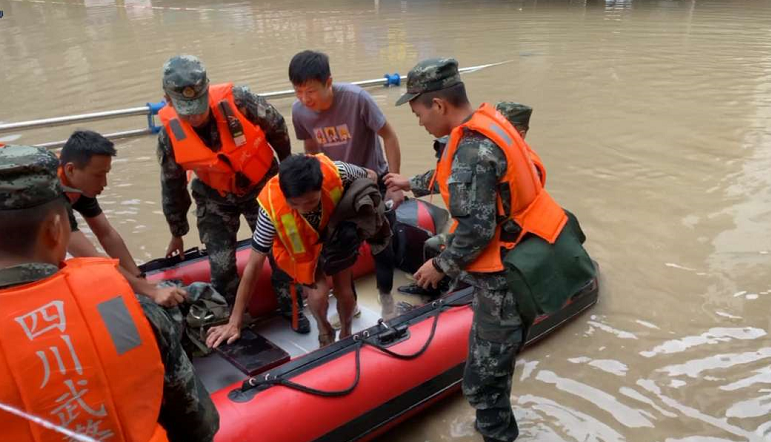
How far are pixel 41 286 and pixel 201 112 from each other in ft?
5.44

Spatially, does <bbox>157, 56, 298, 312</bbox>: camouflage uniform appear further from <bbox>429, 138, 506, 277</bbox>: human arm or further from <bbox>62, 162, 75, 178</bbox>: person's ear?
<bbox>429, 138, 506, 277</bbox>: human arm

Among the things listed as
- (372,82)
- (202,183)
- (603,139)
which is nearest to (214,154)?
(202,183)

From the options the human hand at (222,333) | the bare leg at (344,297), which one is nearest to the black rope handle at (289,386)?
the human hand at (222,333)

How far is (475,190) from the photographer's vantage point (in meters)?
1.82

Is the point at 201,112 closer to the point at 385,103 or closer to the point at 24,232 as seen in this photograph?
the point at 24,232

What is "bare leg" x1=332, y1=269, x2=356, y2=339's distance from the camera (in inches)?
107

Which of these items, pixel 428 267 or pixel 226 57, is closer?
pixel 428 267

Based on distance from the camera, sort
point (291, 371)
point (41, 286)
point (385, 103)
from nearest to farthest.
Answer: point (41, 286), point (291, 371), point (385, 103)

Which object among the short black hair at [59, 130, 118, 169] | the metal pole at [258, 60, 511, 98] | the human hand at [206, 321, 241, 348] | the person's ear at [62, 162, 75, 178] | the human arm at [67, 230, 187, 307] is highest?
the short black hair at [59, 130, 118, 169]

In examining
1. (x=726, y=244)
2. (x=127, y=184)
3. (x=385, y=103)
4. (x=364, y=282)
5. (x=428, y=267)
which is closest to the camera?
(x=428, y=267)

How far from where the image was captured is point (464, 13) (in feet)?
43.6

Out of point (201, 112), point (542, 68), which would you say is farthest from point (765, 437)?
point (542, 68)

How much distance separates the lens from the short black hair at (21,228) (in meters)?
1.02

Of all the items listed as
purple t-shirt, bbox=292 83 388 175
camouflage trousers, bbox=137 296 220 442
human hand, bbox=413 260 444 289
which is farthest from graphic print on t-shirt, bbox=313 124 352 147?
camouflage trousers, bbox=137 296 220 442
